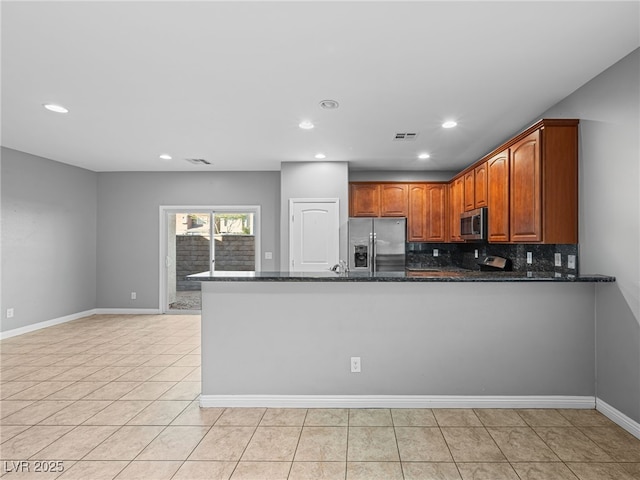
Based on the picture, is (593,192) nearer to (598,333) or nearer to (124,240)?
(598,333)

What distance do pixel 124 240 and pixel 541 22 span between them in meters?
6.48

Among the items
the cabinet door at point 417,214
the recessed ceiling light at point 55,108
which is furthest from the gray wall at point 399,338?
the cabinet door at point 417,214

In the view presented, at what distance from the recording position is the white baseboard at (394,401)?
8.63 feet

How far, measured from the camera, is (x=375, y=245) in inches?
200

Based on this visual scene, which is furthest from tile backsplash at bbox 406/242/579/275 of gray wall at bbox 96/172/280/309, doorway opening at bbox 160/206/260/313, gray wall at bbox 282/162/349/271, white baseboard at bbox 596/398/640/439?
gray wall at bbox 96/172/280/309

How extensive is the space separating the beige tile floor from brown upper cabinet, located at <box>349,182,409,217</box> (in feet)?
11.2

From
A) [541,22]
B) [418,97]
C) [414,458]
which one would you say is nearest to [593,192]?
[541,22]

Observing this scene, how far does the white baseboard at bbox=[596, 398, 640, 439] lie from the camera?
88.7 inches

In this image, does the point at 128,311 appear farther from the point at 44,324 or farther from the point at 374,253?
the point at 374,253

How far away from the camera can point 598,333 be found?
259 centimetres

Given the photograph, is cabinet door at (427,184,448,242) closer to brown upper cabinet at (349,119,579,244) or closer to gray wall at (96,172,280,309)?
brown upper cabinet at (349,119,579,244)

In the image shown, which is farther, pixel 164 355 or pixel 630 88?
pixel 164 355

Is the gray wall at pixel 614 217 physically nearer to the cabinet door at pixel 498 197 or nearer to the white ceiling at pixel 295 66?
the white ceiling at pixel 295 66

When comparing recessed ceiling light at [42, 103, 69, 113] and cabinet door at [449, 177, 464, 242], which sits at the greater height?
recessed ceiling light at [42, 103, 69, 113]
